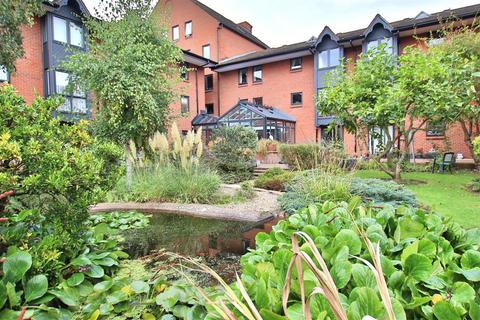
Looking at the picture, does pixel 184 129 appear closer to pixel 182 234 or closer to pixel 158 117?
pixel 158 117

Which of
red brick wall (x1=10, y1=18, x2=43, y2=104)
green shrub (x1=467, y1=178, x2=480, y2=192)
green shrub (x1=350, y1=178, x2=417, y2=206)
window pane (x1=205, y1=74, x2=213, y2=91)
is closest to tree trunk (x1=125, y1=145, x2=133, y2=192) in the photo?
green shrub (x1=350, y1=178, x2=417, y2=206)

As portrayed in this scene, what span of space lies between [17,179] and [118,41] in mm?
6842

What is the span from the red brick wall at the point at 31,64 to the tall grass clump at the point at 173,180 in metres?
9.76

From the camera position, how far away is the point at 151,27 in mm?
8258

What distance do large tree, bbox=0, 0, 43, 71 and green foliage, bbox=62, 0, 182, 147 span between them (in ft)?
4.70

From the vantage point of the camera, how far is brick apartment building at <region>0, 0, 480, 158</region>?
542 inches

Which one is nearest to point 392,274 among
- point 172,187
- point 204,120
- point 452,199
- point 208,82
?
point 172,187

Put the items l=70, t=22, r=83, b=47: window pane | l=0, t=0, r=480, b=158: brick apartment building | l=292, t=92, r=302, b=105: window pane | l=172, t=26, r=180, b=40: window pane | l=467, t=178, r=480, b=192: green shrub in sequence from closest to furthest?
l=467, t=178, r=480, b=192: green shrub, l=0, t=0, r=480, b=158: brick apartment building, l=70, t=22, r=83, b=47: window pane, l=292, t=92, r=302, b=105: window pane, l=172, t=26, r=180, b=40: window pane

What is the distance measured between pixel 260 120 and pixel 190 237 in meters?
13.2

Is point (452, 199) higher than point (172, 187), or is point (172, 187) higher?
point (172, 187)

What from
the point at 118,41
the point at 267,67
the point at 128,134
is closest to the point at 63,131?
the point at 128,134

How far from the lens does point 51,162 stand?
1987 millimetres

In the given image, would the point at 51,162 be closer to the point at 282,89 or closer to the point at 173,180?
the point at 173,180

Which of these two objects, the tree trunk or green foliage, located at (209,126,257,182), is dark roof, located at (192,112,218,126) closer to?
green foliage, located at (209,126,257,182)
